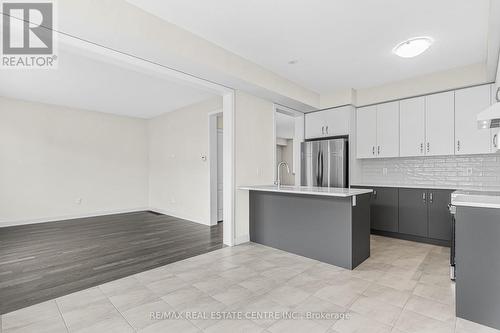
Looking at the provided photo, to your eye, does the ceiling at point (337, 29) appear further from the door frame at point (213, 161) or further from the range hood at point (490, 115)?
the door frame at point (213, 161)

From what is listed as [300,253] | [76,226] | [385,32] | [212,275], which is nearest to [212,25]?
[385,32]

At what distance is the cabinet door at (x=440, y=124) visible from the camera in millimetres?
3809

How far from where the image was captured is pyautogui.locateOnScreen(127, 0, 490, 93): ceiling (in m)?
2.33

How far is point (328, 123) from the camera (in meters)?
4.89

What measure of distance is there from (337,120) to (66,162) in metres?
6.25

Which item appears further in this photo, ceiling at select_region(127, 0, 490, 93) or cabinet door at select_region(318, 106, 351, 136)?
cabinet door at select_region(318, 106, 351, 136)

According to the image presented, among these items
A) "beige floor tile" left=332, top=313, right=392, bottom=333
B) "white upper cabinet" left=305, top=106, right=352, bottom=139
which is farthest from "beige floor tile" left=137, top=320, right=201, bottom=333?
"white upper cabinet" left=305, top=106, right=352, bottom=139

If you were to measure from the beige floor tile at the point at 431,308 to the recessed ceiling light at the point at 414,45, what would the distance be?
2.68 meters

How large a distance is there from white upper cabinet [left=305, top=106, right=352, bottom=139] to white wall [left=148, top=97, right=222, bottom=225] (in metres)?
1.95

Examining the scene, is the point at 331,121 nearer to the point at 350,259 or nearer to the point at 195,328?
the point at 350,259

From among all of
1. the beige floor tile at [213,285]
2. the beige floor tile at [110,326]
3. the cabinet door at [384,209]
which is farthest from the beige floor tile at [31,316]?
the cabinet door at [384,209]

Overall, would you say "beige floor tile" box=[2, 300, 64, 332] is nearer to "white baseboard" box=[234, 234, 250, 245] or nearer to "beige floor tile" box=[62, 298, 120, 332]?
"beige floor tile" box=[62, 298, 120, 332]

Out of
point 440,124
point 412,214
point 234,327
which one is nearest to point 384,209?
point 412,214

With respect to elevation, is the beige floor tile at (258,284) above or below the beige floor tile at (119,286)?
below
